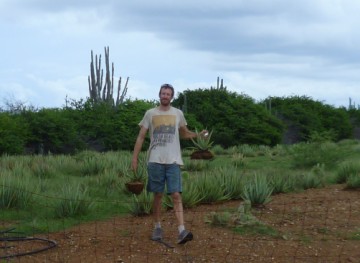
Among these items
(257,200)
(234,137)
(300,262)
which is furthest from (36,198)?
(234,137)

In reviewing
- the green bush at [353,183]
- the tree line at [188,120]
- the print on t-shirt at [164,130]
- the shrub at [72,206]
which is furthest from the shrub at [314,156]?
the print on t-shirt at [164,130]

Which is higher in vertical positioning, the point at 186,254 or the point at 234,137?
the point at 234,137

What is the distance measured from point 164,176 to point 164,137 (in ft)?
1.59

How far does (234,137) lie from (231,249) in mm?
23787

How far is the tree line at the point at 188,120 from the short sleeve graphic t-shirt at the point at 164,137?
11618 mm

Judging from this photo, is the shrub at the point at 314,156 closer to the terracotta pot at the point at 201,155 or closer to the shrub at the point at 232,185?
the terracotta pot at the point at 201,155

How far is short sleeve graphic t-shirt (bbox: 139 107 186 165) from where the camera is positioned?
8.88 meters

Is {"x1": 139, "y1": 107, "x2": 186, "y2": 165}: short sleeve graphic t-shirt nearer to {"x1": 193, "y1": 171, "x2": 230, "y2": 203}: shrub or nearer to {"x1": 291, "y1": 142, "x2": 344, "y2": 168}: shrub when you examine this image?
{"x1": 193, "y1": 171, "x2": 230, "y2": 203}: shrub

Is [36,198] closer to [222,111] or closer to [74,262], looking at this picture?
[74,262]

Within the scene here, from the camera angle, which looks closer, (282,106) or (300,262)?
(300,262)

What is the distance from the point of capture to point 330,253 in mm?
8758

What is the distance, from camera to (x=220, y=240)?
9125 mm

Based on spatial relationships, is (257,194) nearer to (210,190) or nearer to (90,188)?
(210,190)

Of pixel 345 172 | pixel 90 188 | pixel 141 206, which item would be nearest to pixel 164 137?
pixel 141 206
